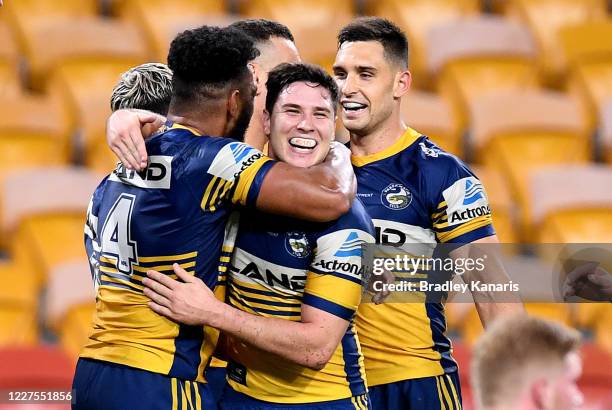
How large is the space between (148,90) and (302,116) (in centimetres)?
62

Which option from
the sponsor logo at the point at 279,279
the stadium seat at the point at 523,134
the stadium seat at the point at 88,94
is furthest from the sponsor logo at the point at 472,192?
the stadium seat at the point at 88,94

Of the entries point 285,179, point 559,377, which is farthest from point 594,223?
point 559,377

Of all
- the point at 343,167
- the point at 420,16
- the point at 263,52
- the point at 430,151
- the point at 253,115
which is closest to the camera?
the point at 343,167

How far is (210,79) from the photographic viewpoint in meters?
4.25

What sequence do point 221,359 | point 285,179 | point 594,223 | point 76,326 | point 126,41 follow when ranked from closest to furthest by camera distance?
point 285,179 → point 221,359 → point 76,326 → point 594,223 → point 126,41

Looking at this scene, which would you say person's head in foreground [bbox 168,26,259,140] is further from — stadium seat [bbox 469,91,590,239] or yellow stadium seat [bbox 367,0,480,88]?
yellow stadium seat [bbox 367,0,480,88]

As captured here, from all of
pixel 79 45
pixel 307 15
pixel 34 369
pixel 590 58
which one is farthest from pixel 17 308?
pixel 590 58

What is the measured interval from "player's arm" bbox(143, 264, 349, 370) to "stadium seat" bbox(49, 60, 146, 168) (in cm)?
452

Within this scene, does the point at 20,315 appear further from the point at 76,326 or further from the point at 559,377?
the point at 559,377

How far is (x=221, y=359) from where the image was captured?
4.39 metres

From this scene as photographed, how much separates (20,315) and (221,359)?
3403 mm

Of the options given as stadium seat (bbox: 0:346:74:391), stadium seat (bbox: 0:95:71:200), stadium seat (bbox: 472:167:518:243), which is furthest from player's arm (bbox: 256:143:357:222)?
stadium seat (bbox: 0:95:71:200)

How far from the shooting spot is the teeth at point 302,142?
4.38 metres

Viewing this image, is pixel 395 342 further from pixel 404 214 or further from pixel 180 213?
pixel 180 213
